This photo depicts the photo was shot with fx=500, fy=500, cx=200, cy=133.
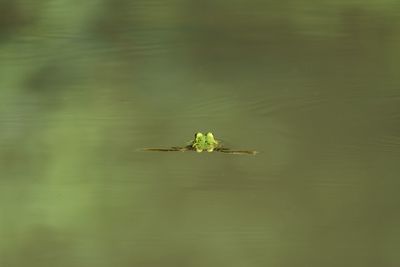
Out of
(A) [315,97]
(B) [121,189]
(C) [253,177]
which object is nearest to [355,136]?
(A) [315,97]

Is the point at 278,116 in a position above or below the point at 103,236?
above

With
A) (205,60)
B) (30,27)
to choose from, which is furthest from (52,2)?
(205,60)

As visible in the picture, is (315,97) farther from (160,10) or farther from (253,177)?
(160,10)

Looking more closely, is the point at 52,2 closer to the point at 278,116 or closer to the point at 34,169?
the point at 34,169

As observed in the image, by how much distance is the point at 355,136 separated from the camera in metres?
0.95

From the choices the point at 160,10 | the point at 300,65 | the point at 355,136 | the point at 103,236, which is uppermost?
the point at 160,10

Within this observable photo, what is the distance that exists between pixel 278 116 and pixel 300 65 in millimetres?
112

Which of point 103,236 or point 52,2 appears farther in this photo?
point 52,2

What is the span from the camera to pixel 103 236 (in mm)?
924

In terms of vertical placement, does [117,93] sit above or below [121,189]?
above

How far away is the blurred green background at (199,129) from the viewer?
916 mm

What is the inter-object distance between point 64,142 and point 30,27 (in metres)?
0.25

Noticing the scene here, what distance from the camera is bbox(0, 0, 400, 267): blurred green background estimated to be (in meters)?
0.92

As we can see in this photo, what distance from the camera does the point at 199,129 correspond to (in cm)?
96
